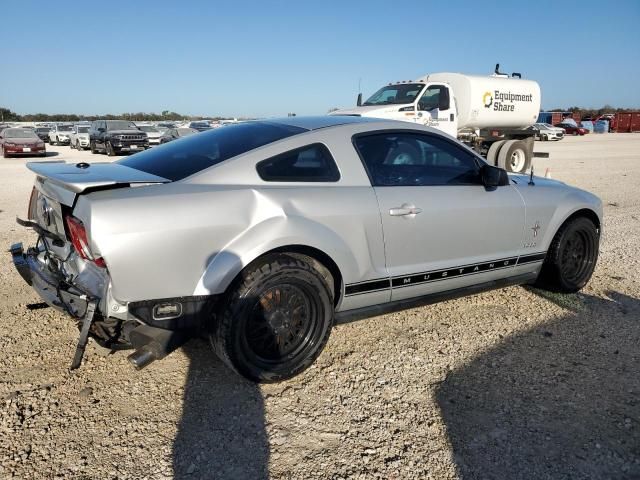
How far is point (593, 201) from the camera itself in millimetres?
4742

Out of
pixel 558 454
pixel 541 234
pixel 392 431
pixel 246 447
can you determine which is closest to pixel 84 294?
pixel 246 447

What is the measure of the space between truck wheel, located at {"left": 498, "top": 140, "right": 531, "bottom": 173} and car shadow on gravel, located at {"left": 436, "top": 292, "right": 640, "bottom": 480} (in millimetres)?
11068

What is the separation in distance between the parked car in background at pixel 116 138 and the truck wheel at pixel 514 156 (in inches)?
652

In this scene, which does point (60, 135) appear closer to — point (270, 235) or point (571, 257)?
point (571, 257)

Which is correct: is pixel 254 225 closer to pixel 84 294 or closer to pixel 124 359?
pixel 84 294

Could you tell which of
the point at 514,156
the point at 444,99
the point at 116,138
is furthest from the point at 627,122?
the point at 116,138

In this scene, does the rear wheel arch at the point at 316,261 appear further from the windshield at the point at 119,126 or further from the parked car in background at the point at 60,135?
the parked car in background at the point at 60,135

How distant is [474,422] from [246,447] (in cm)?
122

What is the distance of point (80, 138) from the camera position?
28.6 metres

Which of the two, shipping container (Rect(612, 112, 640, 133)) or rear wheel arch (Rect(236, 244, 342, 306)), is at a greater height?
shipping container (Rect(612, 112, 640, 133))

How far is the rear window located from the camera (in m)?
3.23

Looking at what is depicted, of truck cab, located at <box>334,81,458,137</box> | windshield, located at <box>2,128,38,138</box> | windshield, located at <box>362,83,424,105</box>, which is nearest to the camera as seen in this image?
truck cab, located at <box>334,81,458,137</box>

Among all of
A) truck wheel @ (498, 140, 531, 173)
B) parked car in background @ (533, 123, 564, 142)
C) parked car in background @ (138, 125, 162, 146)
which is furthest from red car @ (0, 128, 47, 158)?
parked car in background @ (533, 123, 564, 142)

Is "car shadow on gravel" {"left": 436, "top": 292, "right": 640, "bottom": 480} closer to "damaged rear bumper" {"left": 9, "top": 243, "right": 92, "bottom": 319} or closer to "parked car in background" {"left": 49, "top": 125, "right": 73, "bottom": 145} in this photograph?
"damaged rear bumper" {"left": 9, "top": 243, "right": 92, "bottom": 319}
